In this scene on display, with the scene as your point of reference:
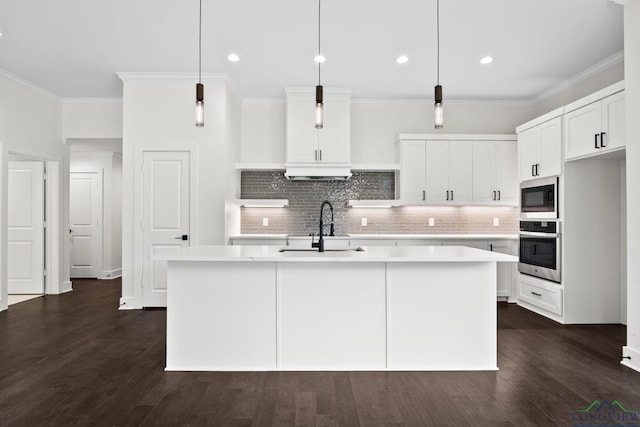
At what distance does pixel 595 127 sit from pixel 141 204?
16.3 ft

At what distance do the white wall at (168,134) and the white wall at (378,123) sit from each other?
0.97 metres

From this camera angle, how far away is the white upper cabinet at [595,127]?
11.9 feet

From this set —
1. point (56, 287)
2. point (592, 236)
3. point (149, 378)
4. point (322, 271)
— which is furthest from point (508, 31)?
point (56, 287)

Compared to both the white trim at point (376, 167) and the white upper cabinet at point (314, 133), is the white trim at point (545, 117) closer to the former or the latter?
the white trim at point (376, 167)

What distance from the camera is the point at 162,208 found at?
4941 millimetres

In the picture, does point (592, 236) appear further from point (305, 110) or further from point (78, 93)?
point (78, 93)

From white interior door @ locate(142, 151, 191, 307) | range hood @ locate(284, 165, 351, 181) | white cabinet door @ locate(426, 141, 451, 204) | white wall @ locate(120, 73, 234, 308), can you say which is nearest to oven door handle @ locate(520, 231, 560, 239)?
white cabinet door @ locate(426, 141, 451, 204)

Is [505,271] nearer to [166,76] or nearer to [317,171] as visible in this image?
[317,171]

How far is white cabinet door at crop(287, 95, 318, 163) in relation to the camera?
5.47 metres

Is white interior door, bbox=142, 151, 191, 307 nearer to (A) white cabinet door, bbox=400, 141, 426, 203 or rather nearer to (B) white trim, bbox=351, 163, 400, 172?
(B) white trim, bbox=351, 163, 400, 172

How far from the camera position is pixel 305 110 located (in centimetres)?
548

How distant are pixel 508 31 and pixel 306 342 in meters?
3.33

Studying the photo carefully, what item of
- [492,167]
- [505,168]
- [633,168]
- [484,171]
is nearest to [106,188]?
[484,171]

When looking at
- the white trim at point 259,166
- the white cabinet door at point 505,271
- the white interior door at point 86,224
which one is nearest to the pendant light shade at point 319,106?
the white trim at point 259,166
